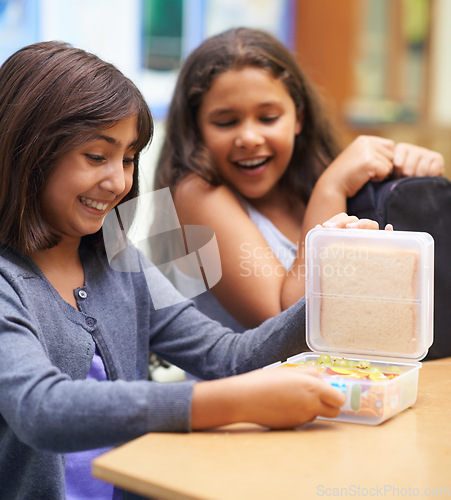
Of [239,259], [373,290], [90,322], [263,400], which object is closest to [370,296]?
[373,290]

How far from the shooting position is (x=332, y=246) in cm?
93

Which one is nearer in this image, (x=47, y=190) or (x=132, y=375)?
(x=47, y=190)

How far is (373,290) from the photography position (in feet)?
2.97

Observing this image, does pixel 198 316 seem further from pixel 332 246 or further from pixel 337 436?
pixel 337 436

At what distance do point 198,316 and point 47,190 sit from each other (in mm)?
333

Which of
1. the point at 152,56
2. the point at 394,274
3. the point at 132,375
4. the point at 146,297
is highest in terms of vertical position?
the point at 152,56

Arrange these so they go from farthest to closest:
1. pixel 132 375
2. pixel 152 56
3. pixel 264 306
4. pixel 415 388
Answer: pixel 152 56 → pixel 264 306 → pixel 132 375 → pixel 415 388

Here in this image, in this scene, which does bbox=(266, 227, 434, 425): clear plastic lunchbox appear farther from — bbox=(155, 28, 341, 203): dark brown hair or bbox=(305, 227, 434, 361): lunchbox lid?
bbox=(155, 28, 341, 203): dark brown hair

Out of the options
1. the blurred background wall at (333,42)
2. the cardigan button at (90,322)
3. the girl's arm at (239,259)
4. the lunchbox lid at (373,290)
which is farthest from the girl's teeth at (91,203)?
the blurred background wall at (333,42)

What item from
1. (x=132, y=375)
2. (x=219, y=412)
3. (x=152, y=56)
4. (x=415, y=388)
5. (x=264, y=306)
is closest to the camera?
(x=219, y=412)

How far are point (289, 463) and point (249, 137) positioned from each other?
0.87 m

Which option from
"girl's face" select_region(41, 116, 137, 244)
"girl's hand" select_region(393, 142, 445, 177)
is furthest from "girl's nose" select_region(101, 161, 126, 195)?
"girl's hand" select_region(393, 142, 445, 177)

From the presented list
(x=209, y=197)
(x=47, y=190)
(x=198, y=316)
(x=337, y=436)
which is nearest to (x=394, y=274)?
(x=337, y=436)

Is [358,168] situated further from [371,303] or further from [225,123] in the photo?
[371,303]
